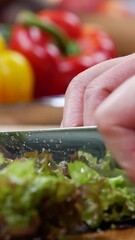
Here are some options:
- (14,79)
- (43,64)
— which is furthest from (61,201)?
(43,64)

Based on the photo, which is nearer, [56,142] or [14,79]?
[56,142]

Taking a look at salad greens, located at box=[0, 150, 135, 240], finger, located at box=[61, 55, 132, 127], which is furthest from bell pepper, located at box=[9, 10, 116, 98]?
salad greens, located at box=[0, 150, 135, 240]

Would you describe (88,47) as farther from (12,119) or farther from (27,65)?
(12,119)

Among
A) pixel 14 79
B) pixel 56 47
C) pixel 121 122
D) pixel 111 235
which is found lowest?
pixel 111 235

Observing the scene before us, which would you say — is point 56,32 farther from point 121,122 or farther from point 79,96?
point 121,122

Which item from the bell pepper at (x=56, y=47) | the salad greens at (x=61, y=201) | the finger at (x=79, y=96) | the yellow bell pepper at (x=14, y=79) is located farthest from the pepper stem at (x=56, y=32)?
the salad greens at (x=61, y=201)

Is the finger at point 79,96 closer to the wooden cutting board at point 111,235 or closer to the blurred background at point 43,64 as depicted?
the wooden cutting board at point 111,235

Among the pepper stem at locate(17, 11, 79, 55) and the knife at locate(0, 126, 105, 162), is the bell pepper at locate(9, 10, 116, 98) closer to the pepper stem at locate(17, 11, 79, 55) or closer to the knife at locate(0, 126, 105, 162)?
the pepper stem at locate(17, 11, 79, 55)
